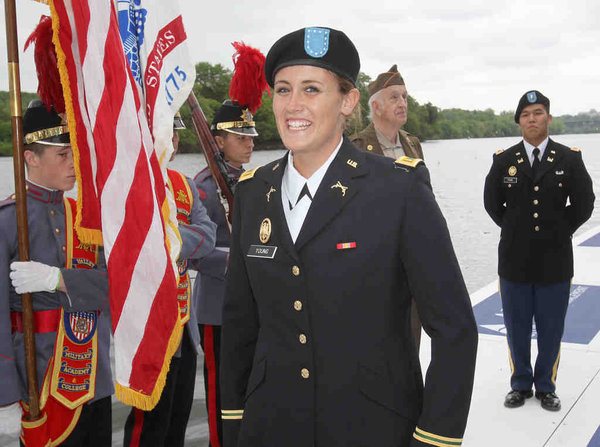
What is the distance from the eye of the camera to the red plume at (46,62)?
93.5 inches

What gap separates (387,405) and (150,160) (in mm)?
1366

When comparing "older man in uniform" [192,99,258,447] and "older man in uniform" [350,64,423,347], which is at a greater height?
"older man in uniform" [350,64,423,347]

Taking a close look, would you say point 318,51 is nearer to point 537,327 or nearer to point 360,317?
point 360,317

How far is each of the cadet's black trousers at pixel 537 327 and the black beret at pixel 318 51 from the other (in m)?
3.01

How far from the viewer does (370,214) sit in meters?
1.58

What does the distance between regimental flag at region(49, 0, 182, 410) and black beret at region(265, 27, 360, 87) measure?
825 millimetres

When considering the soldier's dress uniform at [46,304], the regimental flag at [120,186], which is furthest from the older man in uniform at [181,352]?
the regimental flag at [120,186]

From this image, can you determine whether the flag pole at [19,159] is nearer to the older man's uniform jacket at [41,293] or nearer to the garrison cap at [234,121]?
the older man's uniform jacket at [41,293]

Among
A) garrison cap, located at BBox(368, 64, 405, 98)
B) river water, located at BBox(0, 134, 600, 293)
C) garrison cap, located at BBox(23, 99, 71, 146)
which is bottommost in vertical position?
river water, located at BBox(0, 134, 600, 293)

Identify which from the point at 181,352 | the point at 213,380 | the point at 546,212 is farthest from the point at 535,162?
the point at 181,352

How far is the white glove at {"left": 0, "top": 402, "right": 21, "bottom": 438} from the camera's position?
7.44 feet

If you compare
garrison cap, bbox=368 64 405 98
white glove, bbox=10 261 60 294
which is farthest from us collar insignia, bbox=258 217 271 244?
garrison cap, bbox=368 64 405 98

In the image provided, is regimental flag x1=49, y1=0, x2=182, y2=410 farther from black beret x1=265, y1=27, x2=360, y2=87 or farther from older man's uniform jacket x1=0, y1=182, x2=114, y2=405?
black beret x1=265, y1=27, x2=360, y2=87

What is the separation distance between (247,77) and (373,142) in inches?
33.6
